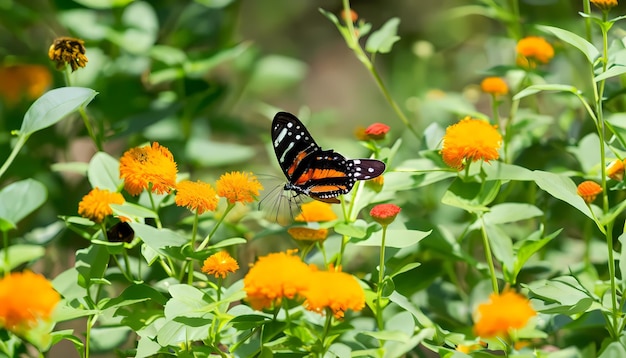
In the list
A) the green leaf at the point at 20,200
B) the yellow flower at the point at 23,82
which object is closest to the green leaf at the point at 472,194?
the green leaf at the point at 20,200

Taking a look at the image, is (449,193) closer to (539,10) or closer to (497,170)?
(497,170)

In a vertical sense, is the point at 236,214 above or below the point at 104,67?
below

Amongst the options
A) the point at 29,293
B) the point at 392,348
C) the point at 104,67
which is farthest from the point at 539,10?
the point at 29,293

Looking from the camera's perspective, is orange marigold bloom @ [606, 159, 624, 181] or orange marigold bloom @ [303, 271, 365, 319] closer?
orange marigold bloom @ [303, 271, 365, 319]

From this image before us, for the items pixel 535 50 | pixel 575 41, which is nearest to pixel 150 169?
pixel 575 41

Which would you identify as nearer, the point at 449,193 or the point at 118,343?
the point at 449,193

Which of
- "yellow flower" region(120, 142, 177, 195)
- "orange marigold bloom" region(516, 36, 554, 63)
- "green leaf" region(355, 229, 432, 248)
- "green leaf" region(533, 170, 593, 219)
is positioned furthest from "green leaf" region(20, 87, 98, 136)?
"orange marigold bloom" region(516, 36, 554, 63)

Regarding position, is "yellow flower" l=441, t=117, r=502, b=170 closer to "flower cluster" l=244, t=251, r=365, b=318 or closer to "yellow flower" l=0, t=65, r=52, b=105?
"flower cluster" l=244, t=251, r=365, b=318
